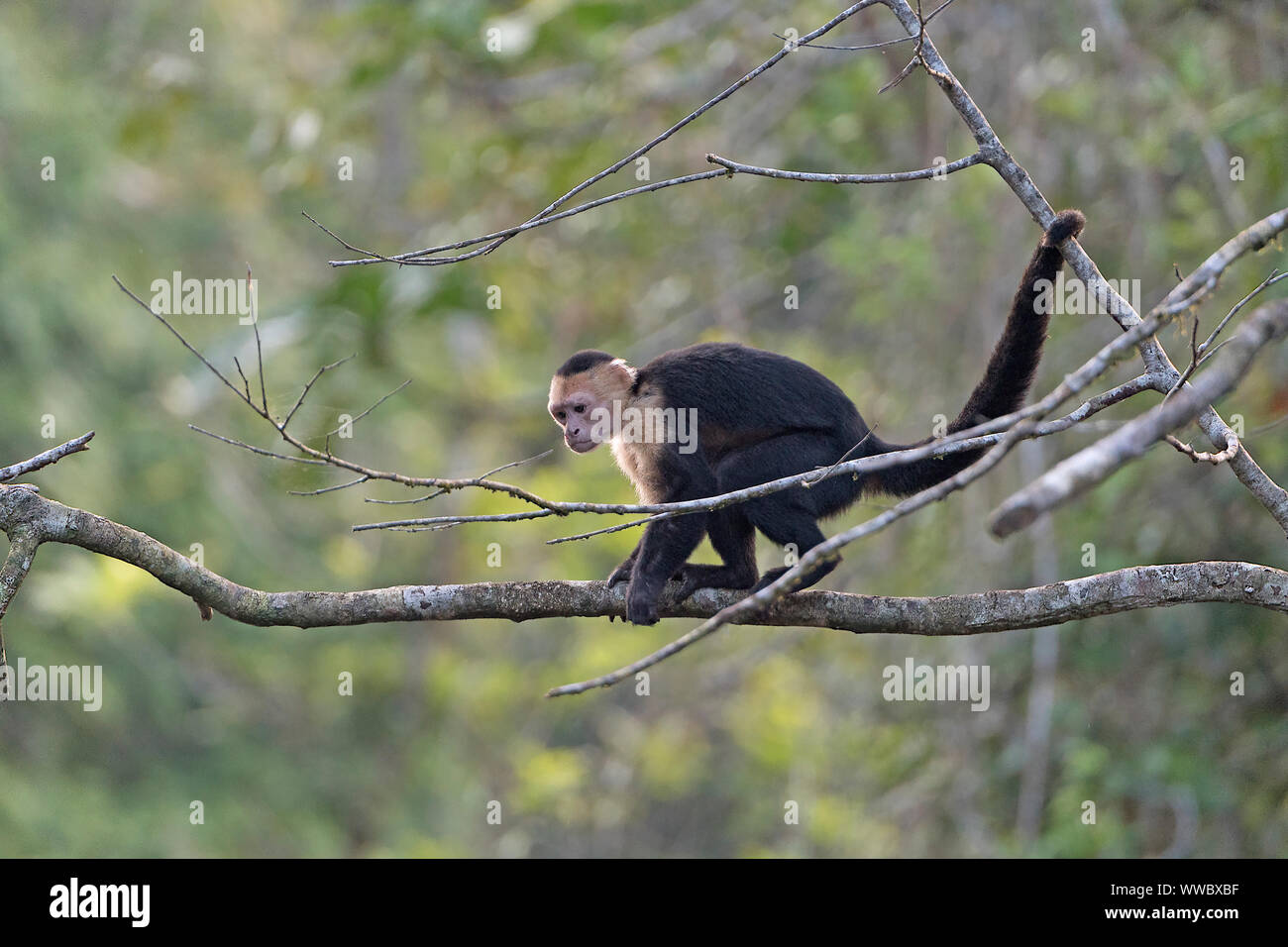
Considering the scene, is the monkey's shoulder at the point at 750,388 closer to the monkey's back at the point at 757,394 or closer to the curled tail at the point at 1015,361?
the monkey's back at the point at 757,394

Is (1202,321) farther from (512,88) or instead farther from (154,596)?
(154,596)

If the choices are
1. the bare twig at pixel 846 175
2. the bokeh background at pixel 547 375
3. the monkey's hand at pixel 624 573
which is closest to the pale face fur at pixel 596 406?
the monkey's hand at pixel 624 573

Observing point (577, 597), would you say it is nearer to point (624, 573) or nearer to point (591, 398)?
point (624, 573)

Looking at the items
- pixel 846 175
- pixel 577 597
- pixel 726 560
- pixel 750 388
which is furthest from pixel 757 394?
pixel 846 175

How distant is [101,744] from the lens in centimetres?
1466

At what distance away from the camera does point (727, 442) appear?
502 centimetres

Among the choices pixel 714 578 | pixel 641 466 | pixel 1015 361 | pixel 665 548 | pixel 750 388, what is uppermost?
pixel 750 388

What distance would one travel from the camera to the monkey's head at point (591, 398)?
17.1 ft

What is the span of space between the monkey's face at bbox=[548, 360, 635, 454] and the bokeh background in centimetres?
123

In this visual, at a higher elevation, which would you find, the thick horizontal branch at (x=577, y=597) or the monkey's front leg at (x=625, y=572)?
the monkey's front leg at (x=625, y=572)

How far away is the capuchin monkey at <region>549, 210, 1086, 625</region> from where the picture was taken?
4641 millimetres

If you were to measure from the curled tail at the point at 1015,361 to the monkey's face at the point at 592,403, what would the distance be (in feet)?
3.62

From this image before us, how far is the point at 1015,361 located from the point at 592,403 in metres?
1.77

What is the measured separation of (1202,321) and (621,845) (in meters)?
9.07
